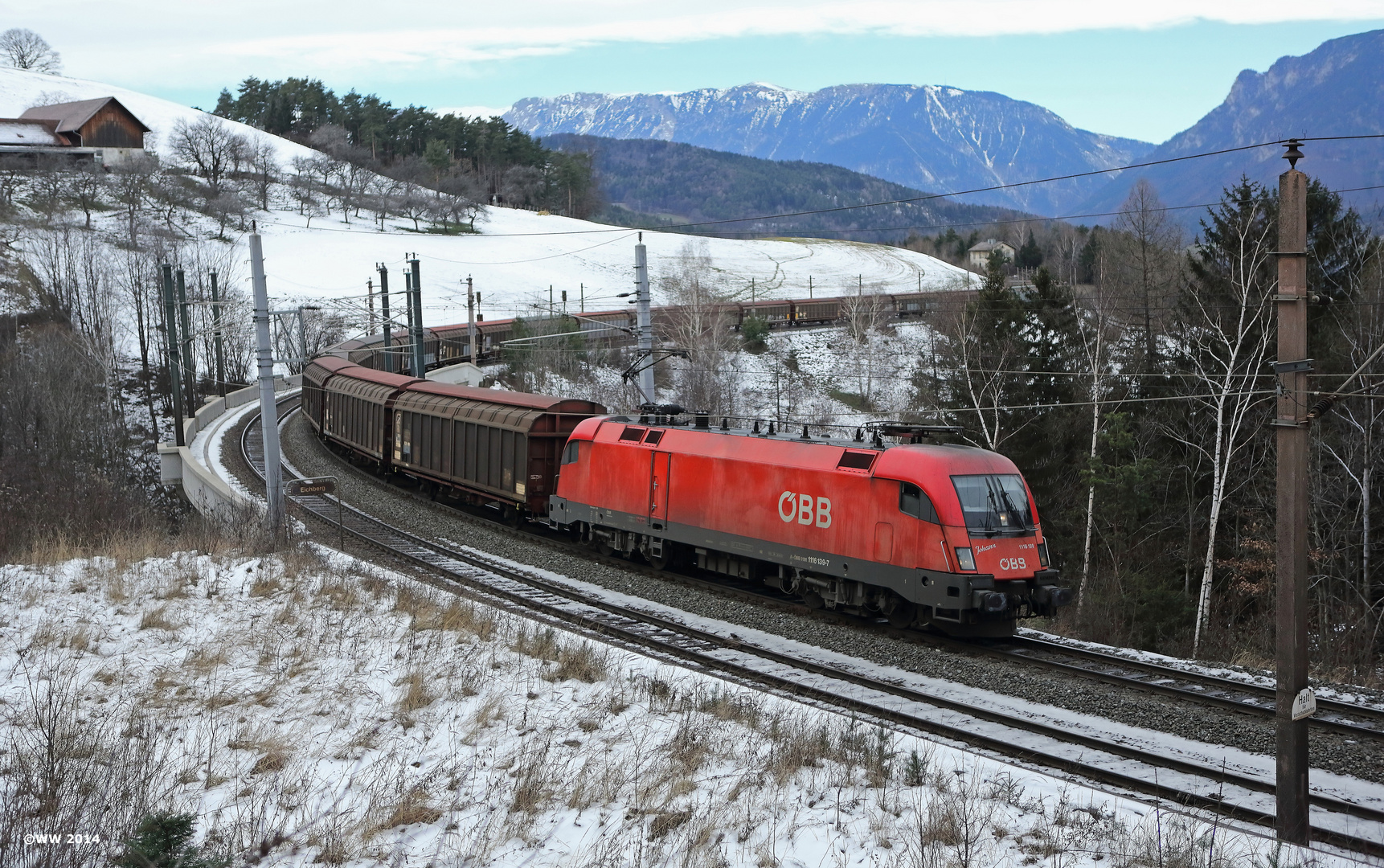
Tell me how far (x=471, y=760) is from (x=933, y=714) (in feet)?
19.4

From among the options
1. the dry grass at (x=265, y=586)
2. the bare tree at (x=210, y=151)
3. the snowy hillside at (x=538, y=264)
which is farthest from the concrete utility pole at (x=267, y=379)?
the bare tree at (x=210, y=151)

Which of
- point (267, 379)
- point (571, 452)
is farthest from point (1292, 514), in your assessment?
point (267, 379)

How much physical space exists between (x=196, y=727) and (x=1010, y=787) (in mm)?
7512

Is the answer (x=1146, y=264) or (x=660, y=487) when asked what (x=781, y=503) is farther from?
(x=1146, y=264)

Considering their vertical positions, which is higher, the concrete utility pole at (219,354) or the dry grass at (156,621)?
the concrete utility pole at (219,354)

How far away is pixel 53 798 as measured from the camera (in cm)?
770

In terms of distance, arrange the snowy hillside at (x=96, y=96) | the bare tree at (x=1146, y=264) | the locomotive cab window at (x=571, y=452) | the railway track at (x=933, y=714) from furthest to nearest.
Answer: the snowy hillside at (x=96, y=96)
the bare tree at (x=1146, y=264)
the locomotive cab window at (x=571, y=452)
the railway track at (x=933, y=714)

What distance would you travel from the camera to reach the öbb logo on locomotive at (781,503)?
49.8 ft

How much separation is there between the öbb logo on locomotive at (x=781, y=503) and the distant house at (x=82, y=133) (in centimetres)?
10262

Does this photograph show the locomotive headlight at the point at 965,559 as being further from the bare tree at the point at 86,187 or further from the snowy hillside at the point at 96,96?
the snowy hillside at the point at 96,96

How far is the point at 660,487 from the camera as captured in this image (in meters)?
20.1

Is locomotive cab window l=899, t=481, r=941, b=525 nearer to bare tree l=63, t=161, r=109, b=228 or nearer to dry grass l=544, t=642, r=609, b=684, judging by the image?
dry grass l=544, t=642, r=609, b=684

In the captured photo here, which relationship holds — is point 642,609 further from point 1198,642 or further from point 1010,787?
point 1198,642

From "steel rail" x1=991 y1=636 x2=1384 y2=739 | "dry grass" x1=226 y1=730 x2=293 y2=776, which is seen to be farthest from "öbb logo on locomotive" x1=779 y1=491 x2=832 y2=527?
"dry grass" x1=226 y1=730 x2=293 y2=776
